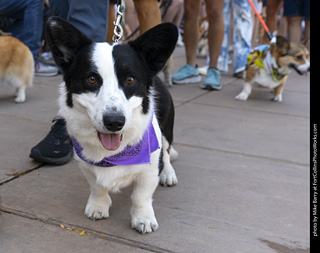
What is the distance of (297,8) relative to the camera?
8312mm

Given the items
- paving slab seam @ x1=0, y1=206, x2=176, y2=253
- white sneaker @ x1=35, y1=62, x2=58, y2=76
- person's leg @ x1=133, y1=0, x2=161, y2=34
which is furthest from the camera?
white sneaker @ x1=35, y1=62, x2=58, y2=76

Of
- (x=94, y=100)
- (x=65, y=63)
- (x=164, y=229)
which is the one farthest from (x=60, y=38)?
(x=164, y=229)

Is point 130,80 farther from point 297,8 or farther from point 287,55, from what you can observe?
point 297,8

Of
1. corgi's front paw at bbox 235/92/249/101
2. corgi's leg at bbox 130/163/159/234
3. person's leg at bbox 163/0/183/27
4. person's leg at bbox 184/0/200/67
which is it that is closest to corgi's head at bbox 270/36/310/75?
corgi's front paw at bbox 235/92/249/101

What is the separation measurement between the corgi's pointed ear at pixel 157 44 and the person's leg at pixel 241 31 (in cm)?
596

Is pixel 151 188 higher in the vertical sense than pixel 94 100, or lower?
lower

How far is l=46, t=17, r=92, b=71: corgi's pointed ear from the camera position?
2336 mm

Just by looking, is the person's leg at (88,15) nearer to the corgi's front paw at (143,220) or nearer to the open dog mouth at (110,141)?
the open dog mouth at (110,141)

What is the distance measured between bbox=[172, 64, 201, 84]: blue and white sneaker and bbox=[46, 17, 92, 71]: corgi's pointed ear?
493 cm

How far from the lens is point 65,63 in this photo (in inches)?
96.5

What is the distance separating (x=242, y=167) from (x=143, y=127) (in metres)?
1.54

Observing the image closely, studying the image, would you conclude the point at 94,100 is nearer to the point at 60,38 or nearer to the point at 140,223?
the point at 60,38

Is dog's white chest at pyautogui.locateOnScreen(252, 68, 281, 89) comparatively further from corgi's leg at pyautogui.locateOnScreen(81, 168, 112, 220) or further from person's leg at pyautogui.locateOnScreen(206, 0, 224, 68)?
corgi's leg at pyautogui.locateOnScreen(81, 168, 112, 220)

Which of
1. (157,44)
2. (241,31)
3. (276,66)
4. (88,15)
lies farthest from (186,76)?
(157,44)
